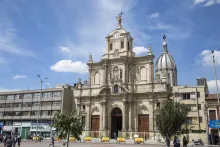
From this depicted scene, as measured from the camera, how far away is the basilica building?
176 ft

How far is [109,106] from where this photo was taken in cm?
5788

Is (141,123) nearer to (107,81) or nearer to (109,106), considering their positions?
(109,106)

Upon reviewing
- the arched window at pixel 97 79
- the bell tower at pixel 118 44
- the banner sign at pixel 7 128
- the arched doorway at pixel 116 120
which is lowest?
the banner sign at pixel 7 128

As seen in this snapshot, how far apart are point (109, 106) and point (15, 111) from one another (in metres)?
31.4

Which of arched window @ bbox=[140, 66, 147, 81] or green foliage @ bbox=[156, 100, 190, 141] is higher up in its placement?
arched window @ bbox=[140, 66, 147, 81]

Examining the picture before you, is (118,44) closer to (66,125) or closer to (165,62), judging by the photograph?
(165,62)

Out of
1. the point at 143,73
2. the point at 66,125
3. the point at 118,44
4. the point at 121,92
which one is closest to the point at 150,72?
the point at 143,73

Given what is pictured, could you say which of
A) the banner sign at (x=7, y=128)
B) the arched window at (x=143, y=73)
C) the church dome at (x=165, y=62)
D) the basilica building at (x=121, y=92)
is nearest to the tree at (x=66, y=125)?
the basilica building at (x=121, y=92)

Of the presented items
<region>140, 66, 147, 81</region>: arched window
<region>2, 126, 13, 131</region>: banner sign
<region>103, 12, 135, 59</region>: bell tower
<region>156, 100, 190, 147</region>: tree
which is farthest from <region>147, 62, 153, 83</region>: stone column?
<region>2, 126, 13, 131</region>: banner sign

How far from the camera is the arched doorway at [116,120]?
2269 inches

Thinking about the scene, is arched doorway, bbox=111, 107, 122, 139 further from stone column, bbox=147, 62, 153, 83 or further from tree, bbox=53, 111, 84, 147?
tree, bbox=53, 111, 84, 147

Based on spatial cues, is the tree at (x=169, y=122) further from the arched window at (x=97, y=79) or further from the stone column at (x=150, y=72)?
the arched window at (x=97, y=79)

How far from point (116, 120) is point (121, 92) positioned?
26.2ft

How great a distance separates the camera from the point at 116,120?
2341 inches
